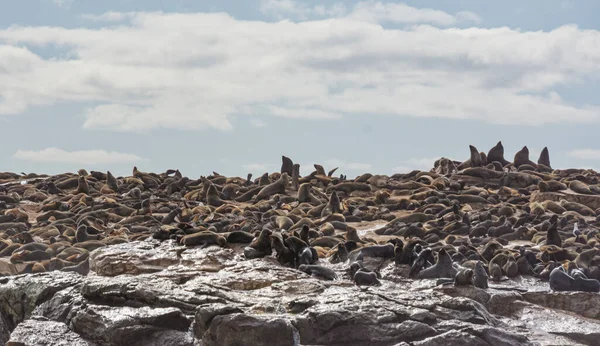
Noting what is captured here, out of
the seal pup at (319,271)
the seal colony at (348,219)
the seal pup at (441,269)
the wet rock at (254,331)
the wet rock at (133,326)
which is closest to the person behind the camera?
the wet rock at (254,331)

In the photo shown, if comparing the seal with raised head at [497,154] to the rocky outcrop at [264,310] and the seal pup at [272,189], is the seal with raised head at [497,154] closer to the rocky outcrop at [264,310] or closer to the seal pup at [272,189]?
the seal pup at [272,189]

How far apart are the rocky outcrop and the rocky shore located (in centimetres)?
2

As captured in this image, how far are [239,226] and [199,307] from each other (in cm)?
724

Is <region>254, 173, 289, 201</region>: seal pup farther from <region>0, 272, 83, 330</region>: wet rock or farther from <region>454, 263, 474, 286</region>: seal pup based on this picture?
<region>454, 263, 474, 286</region>: seal pup

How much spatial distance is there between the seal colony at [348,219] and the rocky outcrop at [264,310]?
63cm

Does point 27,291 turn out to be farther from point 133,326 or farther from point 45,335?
point 133,326

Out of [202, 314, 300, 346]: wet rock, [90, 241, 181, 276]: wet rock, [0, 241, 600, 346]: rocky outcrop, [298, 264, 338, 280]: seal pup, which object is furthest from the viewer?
[90, 241, 181, 276]: wet rock

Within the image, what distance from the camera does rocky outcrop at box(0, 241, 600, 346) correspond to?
9664mm

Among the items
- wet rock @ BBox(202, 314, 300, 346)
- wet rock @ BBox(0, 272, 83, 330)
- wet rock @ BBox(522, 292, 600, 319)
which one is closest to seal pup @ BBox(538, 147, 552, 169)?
wet rock @ BBox(522, 292, 600, 319)

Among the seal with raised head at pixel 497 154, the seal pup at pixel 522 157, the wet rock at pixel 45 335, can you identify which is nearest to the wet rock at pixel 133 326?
the wet rock at pixel 45 335

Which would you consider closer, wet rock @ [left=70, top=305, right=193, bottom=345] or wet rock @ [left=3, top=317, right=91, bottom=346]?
wet rock @ [left=70, top=305, right=193, bottom=345]

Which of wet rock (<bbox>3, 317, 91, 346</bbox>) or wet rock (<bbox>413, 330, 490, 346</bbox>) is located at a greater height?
wet rock (<bbox>413, 330, 490, 346</bbox>)

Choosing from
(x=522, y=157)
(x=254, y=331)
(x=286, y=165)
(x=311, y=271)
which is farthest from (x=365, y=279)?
(x=522, y=157)

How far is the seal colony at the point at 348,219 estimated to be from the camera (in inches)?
520
